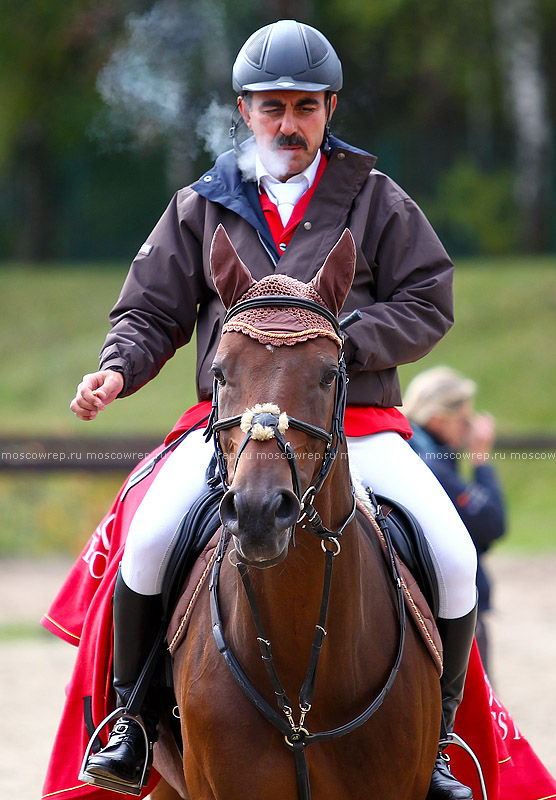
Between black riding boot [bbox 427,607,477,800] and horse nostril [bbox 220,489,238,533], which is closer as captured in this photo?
horse nostril [bbox 220,489,238,533]

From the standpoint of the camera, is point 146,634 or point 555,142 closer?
point 146,634

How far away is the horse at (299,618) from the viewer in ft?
8.52

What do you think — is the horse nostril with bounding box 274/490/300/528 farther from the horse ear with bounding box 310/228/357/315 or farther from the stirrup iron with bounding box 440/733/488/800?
the stirrup iron with bounding box 440/733/488/800

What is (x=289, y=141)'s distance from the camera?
3.50 metres

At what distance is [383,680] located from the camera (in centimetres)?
315

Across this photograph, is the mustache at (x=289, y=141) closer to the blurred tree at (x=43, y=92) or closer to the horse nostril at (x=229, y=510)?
the horse nostril at (x=229, y=510)

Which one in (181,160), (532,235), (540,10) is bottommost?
(532,235)

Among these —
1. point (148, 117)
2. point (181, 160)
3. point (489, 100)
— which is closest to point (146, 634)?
point (148, 117)

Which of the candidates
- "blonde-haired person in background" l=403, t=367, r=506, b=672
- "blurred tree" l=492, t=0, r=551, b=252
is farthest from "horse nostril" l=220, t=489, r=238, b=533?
"blurred tree" l=492, t=0, r=551, b=252

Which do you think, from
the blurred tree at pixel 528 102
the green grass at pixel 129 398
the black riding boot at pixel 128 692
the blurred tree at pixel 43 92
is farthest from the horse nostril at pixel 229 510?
the blurred tree at pixel 43 92

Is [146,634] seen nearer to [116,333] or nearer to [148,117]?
[116,333]

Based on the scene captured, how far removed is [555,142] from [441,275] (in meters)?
21.4

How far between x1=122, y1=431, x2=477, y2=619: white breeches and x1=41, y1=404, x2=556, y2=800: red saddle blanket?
0.26m

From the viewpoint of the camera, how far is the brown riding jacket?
11.1ft
